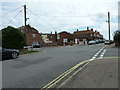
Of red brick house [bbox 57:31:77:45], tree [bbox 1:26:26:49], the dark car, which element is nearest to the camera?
the dark car

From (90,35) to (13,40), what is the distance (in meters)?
66.2

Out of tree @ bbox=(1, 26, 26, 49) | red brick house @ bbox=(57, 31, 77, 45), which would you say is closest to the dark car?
tree @ bbox=(1, 26, 26, 49)

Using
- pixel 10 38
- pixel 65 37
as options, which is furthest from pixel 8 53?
pixel 65 37

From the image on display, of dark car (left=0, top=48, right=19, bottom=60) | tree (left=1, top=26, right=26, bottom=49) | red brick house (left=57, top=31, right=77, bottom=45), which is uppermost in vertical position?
red brick house (left=57, top=31, right=77, bottom=45)

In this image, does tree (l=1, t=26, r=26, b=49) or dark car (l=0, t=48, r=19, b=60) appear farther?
tree (l=1, t=26, r=26, b=49)

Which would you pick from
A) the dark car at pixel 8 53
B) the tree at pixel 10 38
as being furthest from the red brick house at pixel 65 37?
the dark car at pixel 8 53

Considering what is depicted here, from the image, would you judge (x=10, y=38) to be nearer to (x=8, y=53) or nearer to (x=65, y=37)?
(x=8, y=53)

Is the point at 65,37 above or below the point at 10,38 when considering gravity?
above

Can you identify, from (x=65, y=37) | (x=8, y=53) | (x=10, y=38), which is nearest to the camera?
(x=8, y=53)

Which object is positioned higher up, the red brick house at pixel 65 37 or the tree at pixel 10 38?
the red brick house at pixel 65 37

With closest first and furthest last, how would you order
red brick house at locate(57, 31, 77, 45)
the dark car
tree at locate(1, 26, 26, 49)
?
the dark car → tree at locate(1, 26, 26, 49) → red brick house at locate(57, 31, 77, 45)

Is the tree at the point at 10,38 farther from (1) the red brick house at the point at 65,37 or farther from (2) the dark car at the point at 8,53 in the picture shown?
(1) the red brick house at the point at 65,37

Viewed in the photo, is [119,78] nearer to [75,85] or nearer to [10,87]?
[75,85]

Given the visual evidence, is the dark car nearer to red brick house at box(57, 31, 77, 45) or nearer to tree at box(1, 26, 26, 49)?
tree at box(1, 26, 26, 49)
